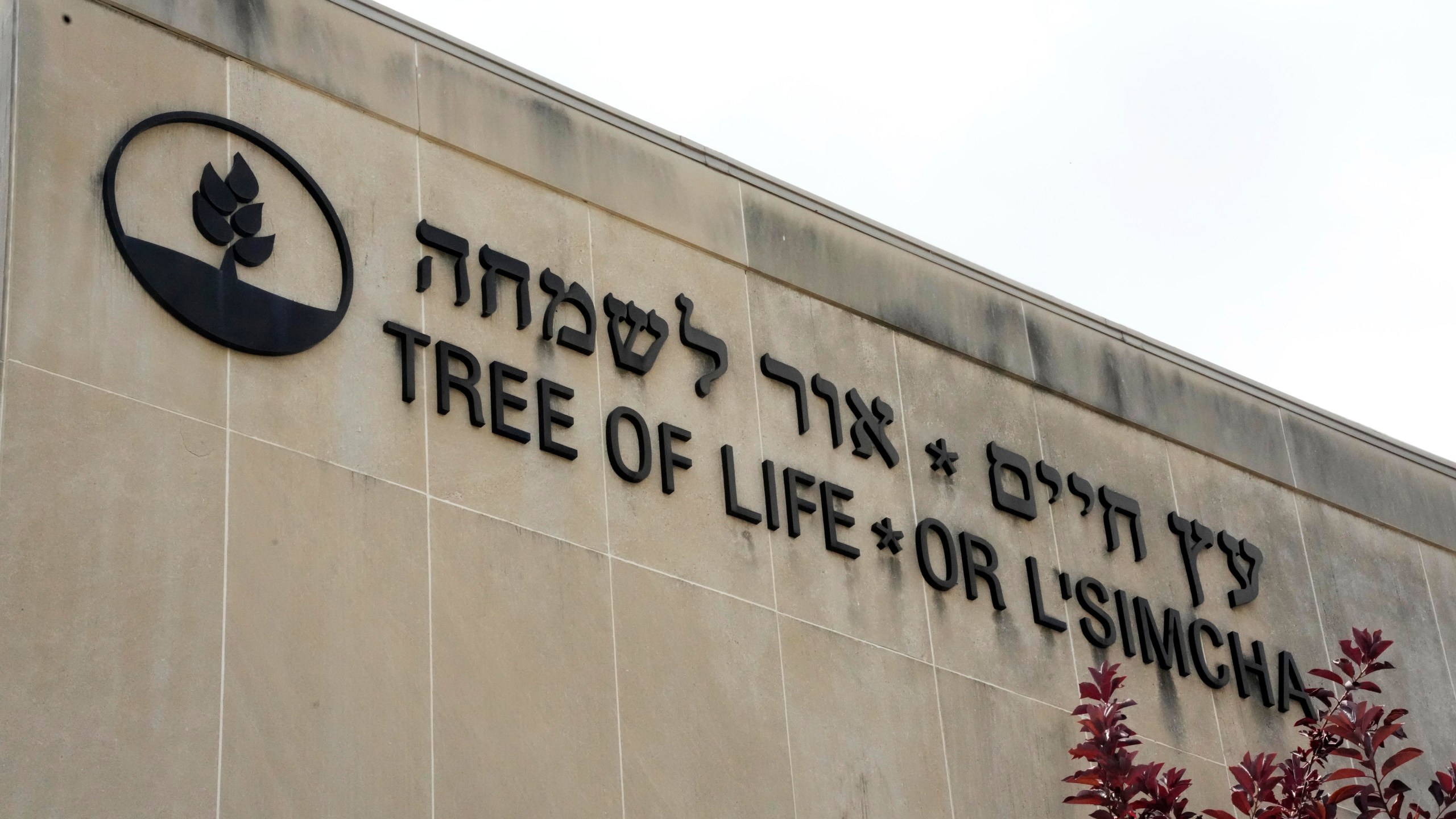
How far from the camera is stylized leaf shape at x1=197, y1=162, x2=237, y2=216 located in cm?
978

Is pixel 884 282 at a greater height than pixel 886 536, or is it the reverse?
pixel 884 282

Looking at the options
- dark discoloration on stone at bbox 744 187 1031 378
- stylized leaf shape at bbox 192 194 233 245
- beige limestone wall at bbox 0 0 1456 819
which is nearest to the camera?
beige limestone wall at bbox 0 0 1456 819

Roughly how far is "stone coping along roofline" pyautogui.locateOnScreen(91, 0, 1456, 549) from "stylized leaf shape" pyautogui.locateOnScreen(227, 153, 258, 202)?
1.98 feet

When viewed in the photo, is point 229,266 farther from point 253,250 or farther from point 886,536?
point 886,536

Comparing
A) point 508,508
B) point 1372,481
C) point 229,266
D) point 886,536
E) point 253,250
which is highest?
point 1372,481

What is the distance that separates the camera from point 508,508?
1019cm

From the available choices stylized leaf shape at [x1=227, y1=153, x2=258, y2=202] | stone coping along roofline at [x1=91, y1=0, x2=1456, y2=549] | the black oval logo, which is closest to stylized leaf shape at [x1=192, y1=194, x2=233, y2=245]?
the black oval logo

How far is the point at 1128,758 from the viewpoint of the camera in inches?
421

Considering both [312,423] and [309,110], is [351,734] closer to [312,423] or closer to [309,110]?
[312,423]

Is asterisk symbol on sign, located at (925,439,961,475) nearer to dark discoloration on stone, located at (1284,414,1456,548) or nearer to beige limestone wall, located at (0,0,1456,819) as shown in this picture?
beige limestone wall, located at (0,0,1456,819)

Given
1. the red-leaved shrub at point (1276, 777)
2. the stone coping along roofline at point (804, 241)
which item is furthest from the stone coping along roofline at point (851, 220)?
the red-leaved shrub at point (1276, 777)


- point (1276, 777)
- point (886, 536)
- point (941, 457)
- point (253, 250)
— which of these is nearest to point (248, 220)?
point (253, 250)

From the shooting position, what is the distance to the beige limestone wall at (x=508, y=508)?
876 cm

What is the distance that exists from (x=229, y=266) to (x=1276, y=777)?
5.61m
